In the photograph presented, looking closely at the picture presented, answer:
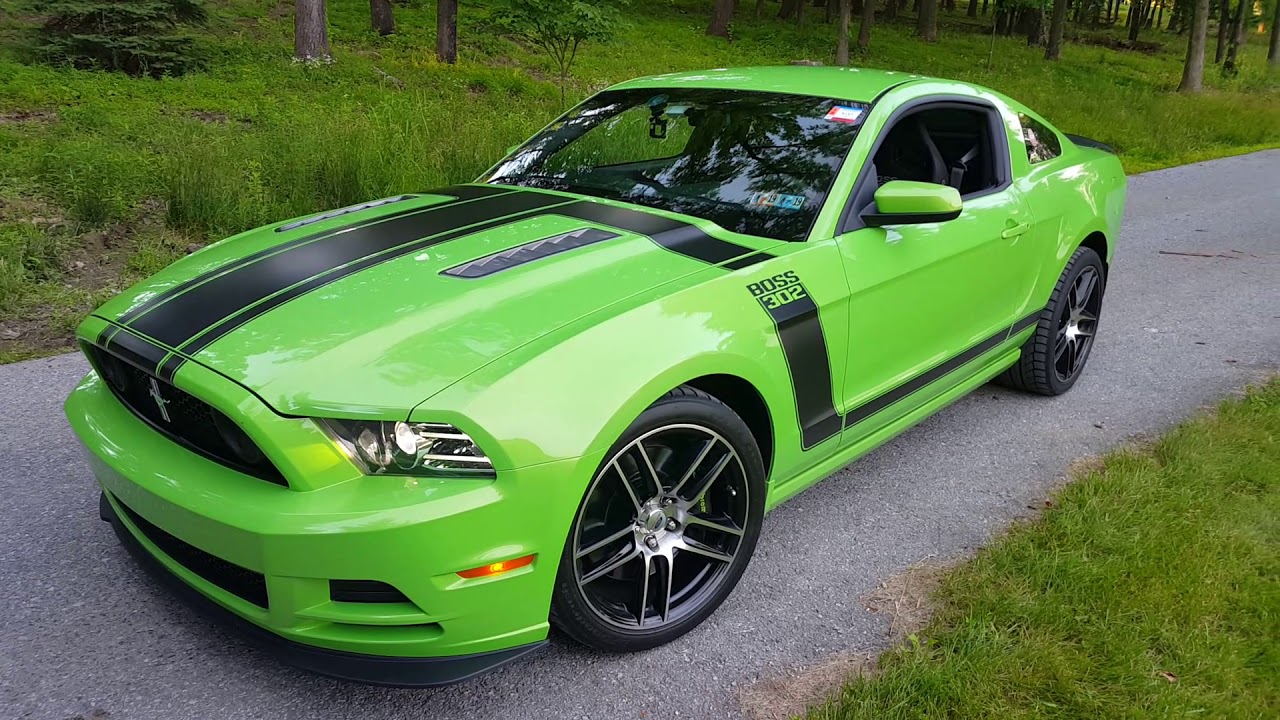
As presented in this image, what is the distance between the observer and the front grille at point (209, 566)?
6.50 feet

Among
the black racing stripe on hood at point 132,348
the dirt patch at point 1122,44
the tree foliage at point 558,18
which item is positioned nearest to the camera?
the black racing stripe on hood at point 132,348

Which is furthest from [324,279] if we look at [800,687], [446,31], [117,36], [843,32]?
[843,32]

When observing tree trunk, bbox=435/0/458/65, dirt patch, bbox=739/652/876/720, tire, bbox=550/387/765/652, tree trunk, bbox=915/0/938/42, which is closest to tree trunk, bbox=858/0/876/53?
tree trunk, bbox=915/0/938/42

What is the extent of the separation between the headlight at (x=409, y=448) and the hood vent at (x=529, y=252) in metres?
0.65

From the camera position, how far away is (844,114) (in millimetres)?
3102

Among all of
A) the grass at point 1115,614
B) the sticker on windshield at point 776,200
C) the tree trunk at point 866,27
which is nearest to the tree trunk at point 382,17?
the tree trunk at point 866,27

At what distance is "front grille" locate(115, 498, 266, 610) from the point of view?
1982 millimetres

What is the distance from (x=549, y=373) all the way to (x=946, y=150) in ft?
8.77

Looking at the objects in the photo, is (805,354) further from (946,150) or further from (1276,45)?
(1276,45)

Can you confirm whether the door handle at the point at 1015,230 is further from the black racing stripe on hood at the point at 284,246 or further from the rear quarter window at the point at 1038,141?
the black racing stripe on hood at the point at 284,246

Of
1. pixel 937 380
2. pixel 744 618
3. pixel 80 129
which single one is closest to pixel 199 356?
pixel 744 618

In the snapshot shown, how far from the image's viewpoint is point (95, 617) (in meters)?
2.42

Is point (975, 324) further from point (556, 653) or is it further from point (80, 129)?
point (80, 129)

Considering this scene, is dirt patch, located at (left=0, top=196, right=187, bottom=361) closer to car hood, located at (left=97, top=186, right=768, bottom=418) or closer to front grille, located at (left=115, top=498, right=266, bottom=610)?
car hood, located at (left=97, top=186, right=768, bottom=418)
